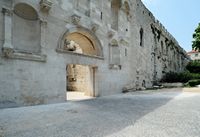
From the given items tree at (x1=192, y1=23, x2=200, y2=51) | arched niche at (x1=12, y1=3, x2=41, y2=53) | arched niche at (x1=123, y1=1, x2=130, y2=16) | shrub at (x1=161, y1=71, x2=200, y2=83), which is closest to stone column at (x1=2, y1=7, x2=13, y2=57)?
arched niche at (x1=12, y1=3, x2=41, y2=53)

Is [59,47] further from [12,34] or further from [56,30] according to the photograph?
[12,34]

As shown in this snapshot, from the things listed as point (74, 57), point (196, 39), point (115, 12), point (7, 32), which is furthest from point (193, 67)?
point (7, 32)

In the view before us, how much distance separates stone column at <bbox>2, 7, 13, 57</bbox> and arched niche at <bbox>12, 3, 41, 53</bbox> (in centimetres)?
42

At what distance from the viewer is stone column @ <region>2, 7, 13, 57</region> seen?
6.04 metres

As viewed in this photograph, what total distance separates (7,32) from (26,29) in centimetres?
112

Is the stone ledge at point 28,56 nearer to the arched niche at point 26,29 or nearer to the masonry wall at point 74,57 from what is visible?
the masonry wall at point 74,57

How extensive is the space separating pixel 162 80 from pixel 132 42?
31.1ft

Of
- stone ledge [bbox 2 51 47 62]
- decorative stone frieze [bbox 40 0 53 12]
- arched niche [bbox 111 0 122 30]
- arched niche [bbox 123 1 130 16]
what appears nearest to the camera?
stone ledge [bbox 2 51 47 62]

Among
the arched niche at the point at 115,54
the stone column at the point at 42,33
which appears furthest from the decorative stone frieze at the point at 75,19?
the arched niche at the point at 115,54

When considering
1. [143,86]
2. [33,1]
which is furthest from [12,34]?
[143,86]

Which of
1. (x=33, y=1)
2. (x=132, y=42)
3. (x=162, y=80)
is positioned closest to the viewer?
(x=33, y=1)

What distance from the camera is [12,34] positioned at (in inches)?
255

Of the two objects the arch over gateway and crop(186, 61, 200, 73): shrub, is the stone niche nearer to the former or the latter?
the arch over gateway

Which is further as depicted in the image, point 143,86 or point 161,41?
point 161,41
